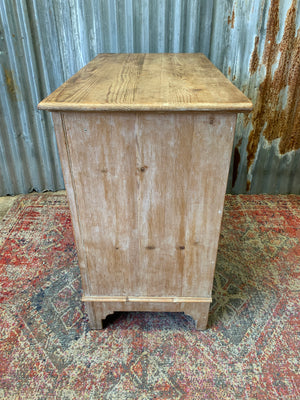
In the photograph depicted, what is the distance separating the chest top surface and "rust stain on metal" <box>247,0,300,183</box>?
0.78m

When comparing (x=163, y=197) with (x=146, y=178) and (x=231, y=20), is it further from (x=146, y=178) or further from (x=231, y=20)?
(x=231, y=20)

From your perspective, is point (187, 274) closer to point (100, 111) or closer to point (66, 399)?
point (66, 399)

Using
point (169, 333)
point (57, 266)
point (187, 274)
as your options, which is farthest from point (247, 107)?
point (57, 266)

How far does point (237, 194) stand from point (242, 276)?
1.01 meters

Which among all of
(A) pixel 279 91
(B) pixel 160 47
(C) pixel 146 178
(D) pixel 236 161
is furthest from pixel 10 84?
(A) pixel 279 91

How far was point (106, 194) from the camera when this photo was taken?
4.08ft

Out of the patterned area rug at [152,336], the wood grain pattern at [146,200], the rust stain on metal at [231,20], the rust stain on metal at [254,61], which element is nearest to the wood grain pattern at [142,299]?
the wood grain pattern at [146,200]

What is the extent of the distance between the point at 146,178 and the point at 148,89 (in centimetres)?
35

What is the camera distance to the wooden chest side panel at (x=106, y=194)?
1.12 metres

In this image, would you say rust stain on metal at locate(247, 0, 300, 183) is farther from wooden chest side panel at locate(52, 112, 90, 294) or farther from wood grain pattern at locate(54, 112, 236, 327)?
wooden chest side panel at locate(52, 112, 90, 294)

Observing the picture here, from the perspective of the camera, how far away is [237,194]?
2729 mm

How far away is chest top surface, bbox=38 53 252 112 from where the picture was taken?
1.05 m

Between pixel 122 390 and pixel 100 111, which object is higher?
pixel 100 111

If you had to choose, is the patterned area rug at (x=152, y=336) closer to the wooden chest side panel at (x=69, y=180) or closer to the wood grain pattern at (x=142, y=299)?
the wood grain pattern at (x=142, y=299)
